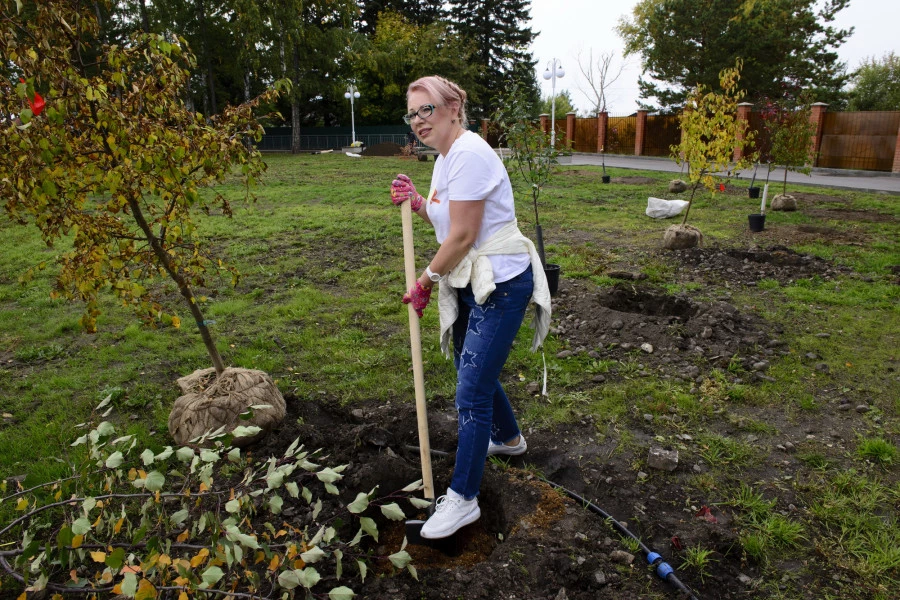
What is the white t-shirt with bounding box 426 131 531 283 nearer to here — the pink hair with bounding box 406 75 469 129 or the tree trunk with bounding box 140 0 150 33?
the pink hair with bounding box 406 75 469 129

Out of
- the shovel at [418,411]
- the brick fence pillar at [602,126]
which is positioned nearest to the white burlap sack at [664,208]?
the shovel at [418,411]

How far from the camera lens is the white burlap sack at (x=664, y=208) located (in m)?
10.6

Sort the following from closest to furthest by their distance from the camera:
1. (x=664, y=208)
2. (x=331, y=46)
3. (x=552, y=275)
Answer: (x=552, y=275), (x=664, y=208), (x=331, y=46)

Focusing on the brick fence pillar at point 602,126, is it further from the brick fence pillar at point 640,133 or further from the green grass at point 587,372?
the green grass at point 587,372

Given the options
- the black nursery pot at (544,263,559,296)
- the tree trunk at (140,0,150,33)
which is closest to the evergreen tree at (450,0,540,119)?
the tree trunk at (140,0,150,33)

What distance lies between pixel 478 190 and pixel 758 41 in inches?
1409

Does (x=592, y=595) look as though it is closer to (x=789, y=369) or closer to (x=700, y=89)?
(x=789, y=369)

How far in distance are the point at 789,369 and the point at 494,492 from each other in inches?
110

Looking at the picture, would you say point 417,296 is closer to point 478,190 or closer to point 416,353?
point 416,353

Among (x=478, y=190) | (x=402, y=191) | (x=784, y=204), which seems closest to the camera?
(x=478, y=190)

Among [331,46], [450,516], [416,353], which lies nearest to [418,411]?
[416,353]

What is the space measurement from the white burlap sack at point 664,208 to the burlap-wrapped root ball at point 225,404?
28.9 feet

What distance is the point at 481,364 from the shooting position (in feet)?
8.48

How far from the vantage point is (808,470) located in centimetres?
328
